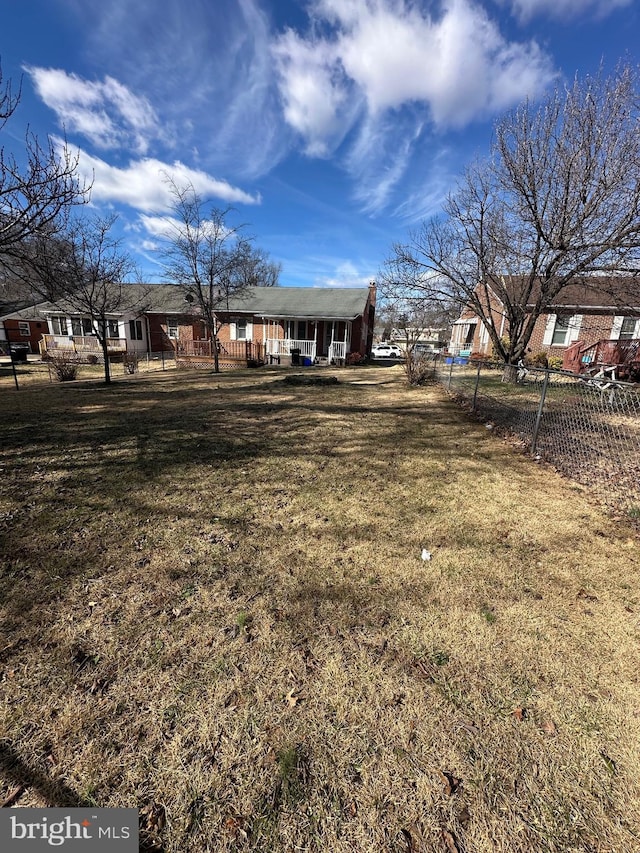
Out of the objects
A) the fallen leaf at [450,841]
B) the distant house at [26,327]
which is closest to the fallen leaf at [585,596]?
the fallen leaf at [450,841]

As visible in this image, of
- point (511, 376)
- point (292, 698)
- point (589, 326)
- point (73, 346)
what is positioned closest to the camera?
point (292, 698)

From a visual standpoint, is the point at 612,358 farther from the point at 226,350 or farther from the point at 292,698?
the point at 226,350

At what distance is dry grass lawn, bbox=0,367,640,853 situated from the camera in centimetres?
146

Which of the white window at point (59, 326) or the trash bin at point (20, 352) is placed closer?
the trash bin at point (20, 352)

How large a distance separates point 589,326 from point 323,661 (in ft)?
72.4

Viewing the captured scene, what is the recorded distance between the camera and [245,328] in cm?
2389

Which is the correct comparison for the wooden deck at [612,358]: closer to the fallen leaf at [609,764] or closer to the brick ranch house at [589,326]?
the brick ranch house at [589,326]

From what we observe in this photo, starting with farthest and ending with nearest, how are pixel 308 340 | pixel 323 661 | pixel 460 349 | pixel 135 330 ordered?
pixel 460 349 → pixel 135 330 → pixel 308 340 → pixel 323 661

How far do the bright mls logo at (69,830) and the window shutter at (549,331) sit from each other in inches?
901

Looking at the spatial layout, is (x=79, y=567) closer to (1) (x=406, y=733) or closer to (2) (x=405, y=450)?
(1) (x=406, y=733)

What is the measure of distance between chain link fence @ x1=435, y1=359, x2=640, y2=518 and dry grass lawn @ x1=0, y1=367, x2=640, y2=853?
891 millimetres

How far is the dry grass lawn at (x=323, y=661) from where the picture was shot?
1.46 meters

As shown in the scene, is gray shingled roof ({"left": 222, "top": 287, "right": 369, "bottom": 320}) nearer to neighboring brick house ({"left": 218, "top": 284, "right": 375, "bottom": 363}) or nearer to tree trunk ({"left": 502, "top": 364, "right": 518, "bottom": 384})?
neighboring brick house ({"left": 218, "top": 284, "right": 375, "bottom": 363})

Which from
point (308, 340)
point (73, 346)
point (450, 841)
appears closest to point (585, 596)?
point (450, 841)
